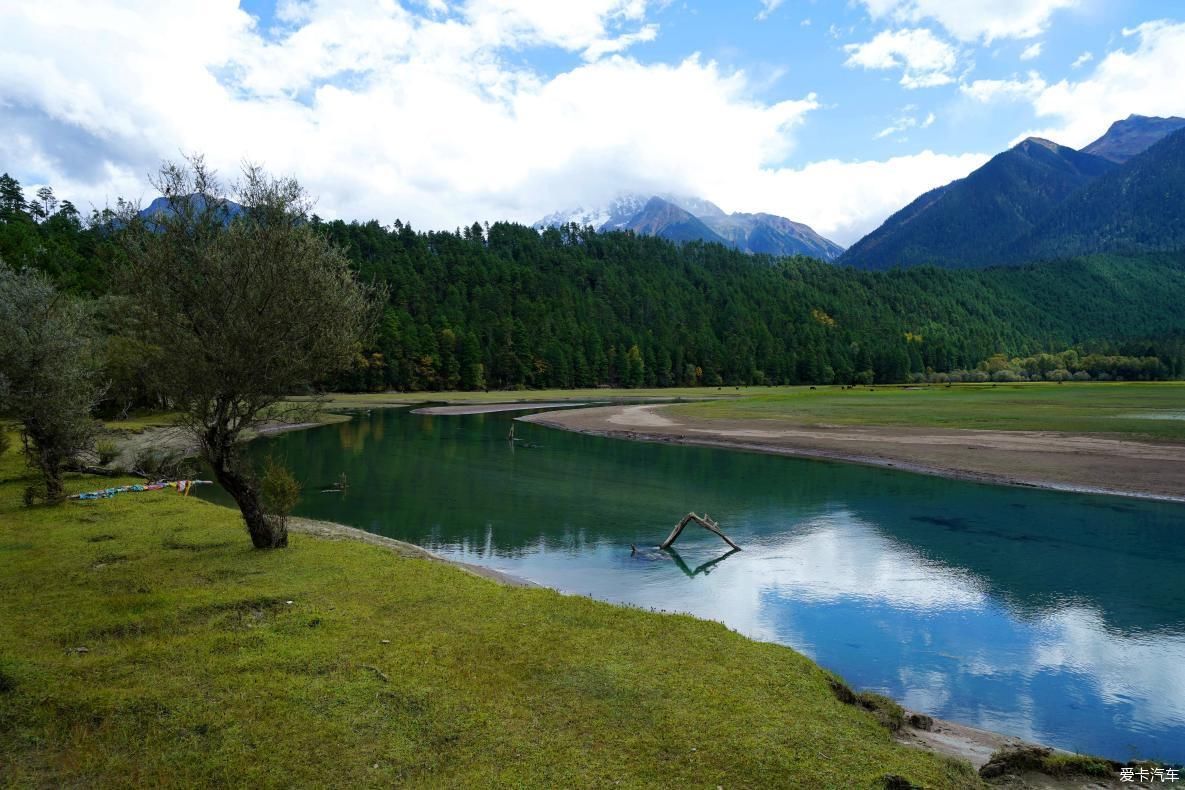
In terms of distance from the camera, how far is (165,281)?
666 inches

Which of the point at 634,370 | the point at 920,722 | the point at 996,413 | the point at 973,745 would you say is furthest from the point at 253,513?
the point at 634,370

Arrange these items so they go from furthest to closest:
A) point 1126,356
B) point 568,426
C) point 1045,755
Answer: point 1126,356, point 568,426, point 1045,755

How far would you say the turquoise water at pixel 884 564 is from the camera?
15953mm

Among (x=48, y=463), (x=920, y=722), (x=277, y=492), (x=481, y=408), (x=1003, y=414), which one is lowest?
(x=920, y=722)

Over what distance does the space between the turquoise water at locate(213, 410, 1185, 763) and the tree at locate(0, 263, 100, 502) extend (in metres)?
10.4

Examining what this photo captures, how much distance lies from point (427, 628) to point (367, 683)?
119 inches

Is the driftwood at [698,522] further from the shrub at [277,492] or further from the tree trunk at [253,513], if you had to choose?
the tree trunk at [253,513]

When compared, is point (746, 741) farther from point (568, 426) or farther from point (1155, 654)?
point (568, 426)

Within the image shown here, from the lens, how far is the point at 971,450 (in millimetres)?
51188

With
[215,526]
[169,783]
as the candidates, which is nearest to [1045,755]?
[169,783]

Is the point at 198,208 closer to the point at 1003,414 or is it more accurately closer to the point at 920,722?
the point at 920,722

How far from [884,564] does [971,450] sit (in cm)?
3039

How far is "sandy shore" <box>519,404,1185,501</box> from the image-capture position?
40.8m

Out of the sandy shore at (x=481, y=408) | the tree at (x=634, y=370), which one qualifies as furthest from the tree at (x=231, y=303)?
the tree at (x=634, y=370)
